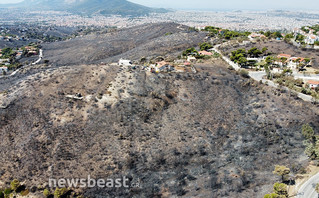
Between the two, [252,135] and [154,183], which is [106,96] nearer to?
[154,183]

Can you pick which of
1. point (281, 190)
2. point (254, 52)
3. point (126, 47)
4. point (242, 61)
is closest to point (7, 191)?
point (281, 190)

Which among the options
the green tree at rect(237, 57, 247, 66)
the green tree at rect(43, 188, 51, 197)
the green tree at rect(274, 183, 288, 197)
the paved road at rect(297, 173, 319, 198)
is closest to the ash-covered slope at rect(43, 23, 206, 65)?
the green tree at rect(237, 57, 247, 66)

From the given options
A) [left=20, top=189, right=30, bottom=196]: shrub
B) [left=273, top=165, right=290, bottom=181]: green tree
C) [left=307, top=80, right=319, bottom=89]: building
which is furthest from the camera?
[left=307, top=80, right=319, bottom=89]: building

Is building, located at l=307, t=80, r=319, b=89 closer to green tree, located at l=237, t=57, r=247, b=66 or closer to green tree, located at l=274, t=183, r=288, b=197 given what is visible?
green tree, located at l=237, t=57, r=247, b=66

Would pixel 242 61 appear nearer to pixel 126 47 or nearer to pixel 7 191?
pixel 7 191

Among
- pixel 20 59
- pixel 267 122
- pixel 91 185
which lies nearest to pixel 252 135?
pixel 267 122

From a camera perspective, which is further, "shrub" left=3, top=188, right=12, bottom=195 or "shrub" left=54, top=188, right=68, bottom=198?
"shrub" left=3, top=188, right=12, bottom=195
